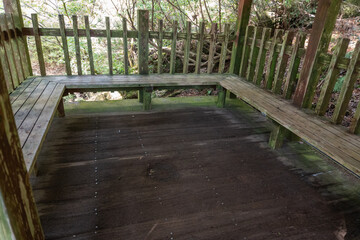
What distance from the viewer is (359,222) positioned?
2.33 meters

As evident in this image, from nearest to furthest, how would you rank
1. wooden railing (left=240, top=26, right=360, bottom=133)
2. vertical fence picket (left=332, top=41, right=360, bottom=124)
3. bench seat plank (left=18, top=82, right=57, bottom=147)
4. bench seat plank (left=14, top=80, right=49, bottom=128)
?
bench seat plank (left=18, top=82, right=57, bottom=147) → bench seat plank (left=14, top=80, right=49, bottom=128) → vertical fence picket (left=332, top=41, right=360, bottom=124) → wooden railing (left=240, top=26, right=360, bottom=133)

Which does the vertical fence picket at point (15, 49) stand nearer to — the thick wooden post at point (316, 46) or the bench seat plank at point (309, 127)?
the bench seat plank at point (309, 127)

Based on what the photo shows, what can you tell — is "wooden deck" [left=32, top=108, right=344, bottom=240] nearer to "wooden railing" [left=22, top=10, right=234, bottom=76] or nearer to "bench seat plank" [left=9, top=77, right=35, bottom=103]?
"bench seat plank" [left=9, top=77, right=35, bottom=103]

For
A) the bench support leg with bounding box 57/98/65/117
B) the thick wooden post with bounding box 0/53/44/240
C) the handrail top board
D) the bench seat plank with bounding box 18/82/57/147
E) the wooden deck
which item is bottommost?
the wooden deck

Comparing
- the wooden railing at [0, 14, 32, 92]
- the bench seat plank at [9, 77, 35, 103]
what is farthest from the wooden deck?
the wooden railing at [0, 14, 32, 92]

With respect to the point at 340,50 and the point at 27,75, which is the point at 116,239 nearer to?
the point at 340,50

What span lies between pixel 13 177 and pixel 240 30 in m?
4.74

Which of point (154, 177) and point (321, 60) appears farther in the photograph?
point (321, 60)

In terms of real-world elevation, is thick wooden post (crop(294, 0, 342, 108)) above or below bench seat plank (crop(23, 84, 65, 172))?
above

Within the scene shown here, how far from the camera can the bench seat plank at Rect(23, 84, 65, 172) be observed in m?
1.97

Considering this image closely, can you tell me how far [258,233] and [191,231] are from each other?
0.58 meters

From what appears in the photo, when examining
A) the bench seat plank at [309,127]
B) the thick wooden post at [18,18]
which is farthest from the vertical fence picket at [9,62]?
the bench seat plank at [309,127]

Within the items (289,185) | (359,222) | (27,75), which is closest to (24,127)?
(27,75)

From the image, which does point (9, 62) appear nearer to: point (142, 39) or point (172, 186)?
point (142, 39)
